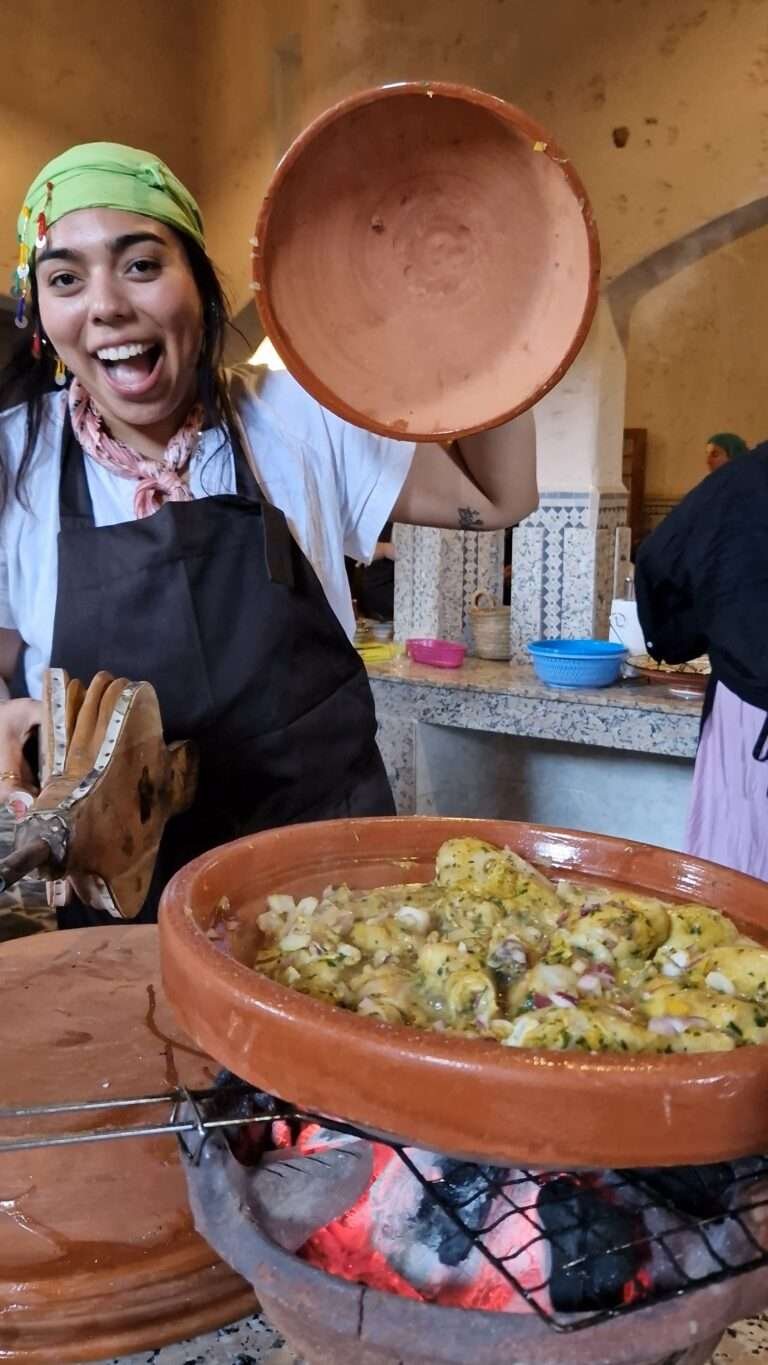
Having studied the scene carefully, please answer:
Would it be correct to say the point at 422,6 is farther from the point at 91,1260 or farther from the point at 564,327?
the point at 91,1260

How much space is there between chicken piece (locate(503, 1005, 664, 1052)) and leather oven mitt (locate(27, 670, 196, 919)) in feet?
1.83

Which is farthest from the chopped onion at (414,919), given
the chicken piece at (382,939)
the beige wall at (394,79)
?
the beige wall at (394,79)

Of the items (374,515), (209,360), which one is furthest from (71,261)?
(374,515)

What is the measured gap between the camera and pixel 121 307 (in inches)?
51.3

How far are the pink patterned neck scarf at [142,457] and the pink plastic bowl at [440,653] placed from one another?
1.84m

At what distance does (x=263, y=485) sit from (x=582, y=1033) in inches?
40.8

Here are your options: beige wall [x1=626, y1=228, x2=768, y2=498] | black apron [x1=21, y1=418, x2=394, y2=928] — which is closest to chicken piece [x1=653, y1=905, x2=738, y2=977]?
black apron [x1=21, y1=418, x2=394, y2=928]

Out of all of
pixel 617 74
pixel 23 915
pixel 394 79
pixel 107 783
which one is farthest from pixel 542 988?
pixel 394 79

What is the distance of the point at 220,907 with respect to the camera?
0.70 metres

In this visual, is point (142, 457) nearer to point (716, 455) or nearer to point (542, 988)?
point (542, 988)

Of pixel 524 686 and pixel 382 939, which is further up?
pixel 382 939

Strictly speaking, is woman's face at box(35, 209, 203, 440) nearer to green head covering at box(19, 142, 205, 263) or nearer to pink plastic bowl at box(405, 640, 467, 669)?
green head covering at box(19, 142, 205, 263)

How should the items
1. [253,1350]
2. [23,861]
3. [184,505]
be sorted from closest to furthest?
[253,1350]
[23,861]
[184,505]

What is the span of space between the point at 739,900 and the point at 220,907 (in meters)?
0.36
